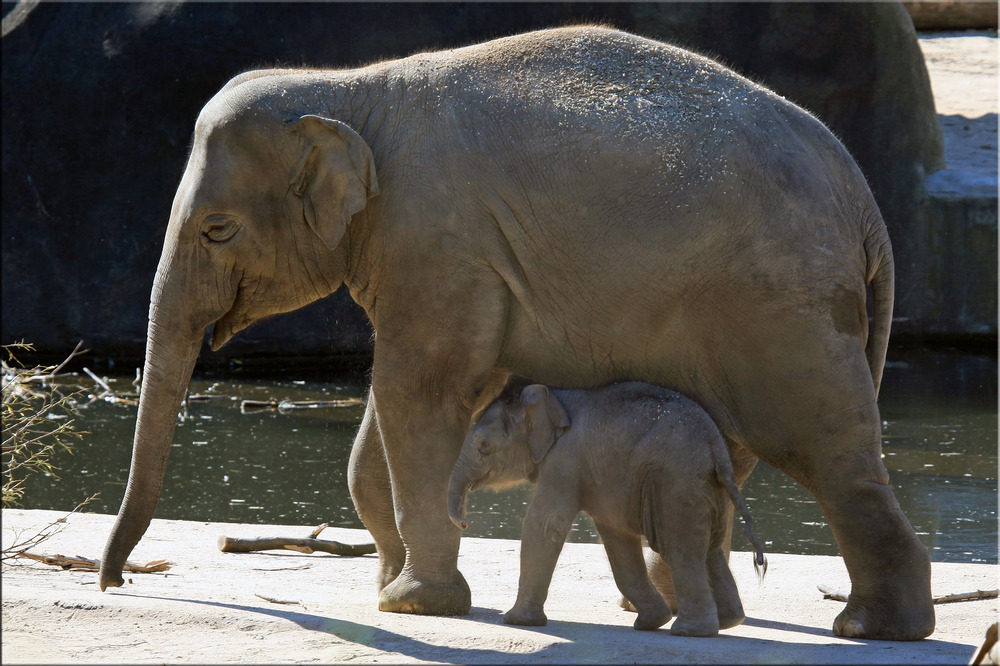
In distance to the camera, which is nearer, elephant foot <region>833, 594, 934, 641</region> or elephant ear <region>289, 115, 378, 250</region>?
Result: elephant foot <region>833, 594, 934, 641</region>

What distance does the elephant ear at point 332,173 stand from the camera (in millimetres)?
4461

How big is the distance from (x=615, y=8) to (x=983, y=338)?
20.8ft

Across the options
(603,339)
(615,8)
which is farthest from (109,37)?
(603,339)

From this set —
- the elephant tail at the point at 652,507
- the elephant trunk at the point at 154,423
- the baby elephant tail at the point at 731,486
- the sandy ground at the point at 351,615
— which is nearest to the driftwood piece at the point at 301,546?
the sandy ground at the point at 351,615

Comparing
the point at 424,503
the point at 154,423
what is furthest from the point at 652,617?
the point at 154,423

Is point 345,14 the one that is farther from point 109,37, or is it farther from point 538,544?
point 538,544

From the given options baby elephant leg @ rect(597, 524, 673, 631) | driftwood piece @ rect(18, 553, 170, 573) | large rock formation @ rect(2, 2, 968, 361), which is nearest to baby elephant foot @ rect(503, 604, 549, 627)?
baby elephant leg @ rect(597, 524, 673, 631)

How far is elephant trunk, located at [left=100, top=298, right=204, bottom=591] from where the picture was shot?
476 cm

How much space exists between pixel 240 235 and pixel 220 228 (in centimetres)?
8

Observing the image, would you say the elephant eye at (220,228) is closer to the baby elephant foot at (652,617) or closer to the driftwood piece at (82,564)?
the driftwood piece at (82,564)

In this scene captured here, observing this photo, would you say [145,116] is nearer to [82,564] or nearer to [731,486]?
[82,564]

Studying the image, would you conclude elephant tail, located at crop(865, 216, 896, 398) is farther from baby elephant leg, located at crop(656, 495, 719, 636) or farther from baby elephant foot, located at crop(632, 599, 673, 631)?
baby elephant foot, located at crop(632, 599, 673, 631)

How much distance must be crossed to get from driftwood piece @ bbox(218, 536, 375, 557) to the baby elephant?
7.50ft

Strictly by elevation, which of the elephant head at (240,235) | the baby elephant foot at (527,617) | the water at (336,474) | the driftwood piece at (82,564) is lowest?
the water at (336,474)
